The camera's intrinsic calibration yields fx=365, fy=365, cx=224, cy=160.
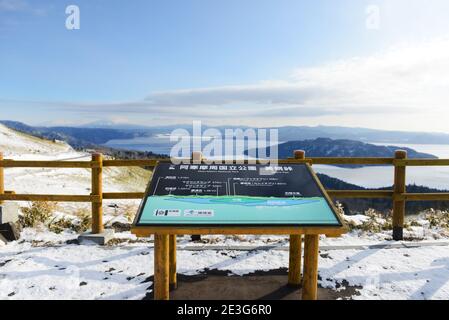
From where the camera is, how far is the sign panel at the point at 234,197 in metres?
3.97

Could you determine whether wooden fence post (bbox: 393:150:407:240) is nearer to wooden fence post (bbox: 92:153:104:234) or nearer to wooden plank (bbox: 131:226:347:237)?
wooden plank (bbox: 131:226:347:237)

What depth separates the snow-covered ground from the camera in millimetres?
4938

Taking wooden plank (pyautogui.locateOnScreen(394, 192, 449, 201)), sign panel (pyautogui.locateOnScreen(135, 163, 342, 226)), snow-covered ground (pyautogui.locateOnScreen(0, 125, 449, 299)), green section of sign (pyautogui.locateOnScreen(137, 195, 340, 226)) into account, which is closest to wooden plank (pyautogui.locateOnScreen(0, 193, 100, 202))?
snow-covered ground (pyautogui.locateOnScreen(0, 125, 449, 299))

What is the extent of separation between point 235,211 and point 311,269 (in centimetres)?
110

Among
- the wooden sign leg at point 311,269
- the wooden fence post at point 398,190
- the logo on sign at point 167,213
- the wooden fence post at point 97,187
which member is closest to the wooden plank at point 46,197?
the wooden fence post at point 97,187

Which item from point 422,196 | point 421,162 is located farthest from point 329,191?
point 421,162

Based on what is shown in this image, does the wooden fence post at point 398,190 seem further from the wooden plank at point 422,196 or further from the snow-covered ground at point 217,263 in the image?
the snow-covered ground at point 217,263

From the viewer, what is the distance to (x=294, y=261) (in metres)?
5.02

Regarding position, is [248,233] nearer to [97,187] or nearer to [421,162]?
[97,187]

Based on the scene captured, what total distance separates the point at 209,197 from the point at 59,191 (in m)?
10.6
